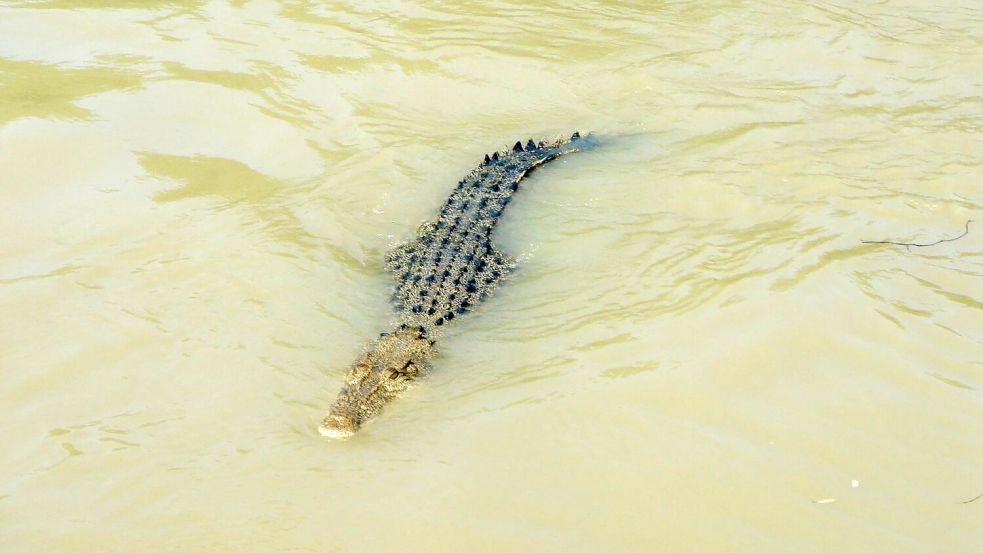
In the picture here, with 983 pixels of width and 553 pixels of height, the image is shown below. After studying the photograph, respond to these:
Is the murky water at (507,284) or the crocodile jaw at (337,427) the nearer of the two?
the murky water at (507,284)

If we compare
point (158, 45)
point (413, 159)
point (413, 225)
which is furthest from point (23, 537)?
point (158, 45)

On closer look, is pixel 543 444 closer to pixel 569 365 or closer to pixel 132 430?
pixel 569 365

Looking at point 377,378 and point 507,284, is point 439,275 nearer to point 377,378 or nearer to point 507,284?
point 507,284

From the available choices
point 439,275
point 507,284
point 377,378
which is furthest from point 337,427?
point 507,284

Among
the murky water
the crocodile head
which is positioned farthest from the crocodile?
the murky water

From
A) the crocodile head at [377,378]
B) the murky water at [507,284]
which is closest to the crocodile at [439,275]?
the crocodile head at [377,378]

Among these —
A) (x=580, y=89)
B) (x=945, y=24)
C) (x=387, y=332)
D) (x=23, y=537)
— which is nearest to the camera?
(x=23, y=537)

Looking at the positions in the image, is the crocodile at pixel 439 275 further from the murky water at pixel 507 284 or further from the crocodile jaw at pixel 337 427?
the murky water at pixel 507 284
